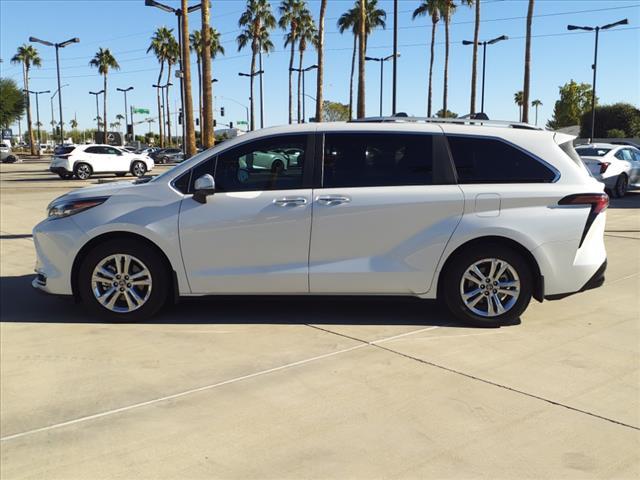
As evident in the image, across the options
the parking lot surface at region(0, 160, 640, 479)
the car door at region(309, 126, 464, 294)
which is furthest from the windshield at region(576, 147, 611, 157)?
the car door at region(309, 126, 464, 294)

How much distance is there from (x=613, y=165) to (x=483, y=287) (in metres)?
12.9

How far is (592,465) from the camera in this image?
3.04 meters

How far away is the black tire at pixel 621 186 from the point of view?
54.2 feet

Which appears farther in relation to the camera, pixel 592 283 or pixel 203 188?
pixel 592 283

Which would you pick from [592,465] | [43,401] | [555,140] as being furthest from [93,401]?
[555,140]

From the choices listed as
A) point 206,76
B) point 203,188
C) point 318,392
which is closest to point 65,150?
point 206,76

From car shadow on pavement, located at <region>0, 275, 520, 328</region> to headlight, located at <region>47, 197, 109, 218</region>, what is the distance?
0.77 metres

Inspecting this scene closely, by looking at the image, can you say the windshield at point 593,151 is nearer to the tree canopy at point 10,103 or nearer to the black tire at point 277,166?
the black tire at point 277,166

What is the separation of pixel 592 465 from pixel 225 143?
147 inches

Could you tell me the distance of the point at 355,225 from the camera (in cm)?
514

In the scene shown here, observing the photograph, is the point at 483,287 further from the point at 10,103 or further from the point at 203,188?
the point at 10,103

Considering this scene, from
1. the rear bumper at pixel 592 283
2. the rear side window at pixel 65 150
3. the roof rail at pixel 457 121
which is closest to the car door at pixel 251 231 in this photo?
the roof rail at pixel 457 121

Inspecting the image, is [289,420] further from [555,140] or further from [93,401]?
[555,140]

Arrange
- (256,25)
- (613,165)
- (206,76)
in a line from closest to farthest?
(613,165)
(206,76)
(256,25)
